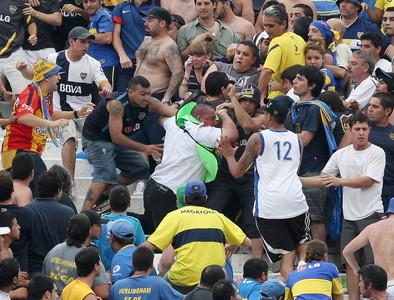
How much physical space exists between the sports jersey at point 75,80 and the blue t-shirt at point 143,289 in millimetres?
5466

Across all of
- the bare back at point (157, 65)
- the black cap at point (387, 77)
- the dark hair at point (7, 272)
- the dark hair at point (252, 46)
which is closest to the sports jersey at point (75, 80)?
the bare back at point (157, 65)

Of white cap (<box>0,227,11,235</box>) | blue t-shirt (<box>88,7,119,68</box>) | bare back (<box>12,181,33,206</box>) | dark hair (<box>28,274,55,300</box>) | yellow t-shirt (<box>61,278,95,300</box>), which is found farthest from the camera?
blue t-shirt (<box>88,7,119,68</box>)

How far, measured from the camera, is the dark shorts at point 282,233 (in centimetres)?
1711

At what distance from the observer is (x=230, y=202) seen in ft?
59.7

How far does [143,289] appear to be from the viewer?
1504 centimetres

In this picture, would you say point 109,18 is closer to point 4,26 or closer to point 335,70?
point 4,26

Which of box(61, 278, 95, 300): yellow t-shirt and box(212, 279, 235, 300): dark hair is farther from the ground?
box(212, 279, 235, 300): dark hair

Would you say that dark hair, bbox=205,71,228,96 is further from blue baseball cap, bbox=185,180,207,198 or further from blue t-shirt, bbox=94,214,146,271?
blue t-shirt, bbox=94,214,146,271

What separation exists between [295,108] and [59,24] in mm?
5071

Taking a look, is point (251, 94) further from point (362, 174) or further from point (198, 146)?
point (362, 174)

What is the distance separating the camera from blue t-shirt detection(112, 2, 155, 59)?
21578 millimetres

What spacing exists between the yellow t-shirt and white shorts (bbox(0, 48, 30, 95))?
684 cm

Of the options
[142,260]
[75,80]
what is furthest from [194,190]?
[75,80]

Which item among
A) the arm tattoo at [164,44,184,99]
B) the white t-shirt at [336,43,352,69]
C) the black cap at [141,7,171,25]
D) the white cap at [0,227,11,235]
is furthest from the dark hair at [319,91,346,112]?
the white cap at [0,227,11,235]
